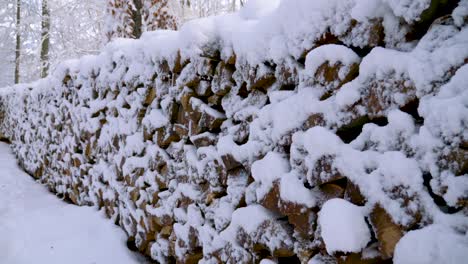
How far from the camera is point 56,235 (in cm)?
314

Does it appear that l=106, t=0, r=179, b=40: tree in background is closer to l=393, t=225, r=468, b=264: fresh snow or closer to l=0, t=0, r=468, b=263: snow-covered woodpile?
l=0, t=0, r=468, b=263: snow-covered woodpile

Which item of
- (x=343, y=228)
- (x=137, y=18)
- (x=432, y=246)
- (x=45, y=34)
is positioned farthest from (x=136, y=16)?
(x=45, y=34)

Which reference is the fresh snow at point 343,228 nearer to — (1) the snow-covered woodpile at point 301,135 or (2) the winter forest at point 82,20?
(1) the snow-covered woodpile at point 301,135

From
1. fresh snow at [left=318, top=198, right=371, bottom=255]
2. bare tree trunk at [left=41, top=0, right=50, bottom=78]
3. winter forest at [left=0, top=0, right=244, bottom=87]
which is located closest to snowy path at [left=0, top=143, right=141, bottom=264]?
fresh snow at [left=318, top=198, right=371, bottom=255]

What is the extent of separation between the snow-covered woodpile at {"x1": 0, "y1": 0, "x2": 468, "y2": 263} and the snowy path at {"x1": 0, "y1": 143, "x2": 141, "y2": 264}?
0.22 meters

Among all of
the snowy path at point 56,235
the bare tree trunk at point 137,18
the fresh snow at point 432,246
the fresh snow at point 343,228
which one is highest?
the bare tree trunk at point 137,18

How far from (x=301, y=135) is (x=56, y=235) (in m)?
2.69

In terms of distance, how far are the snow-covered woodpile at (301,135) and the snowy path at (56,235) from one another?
218mm

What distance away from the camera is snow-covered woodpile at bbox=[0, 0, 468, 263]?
1.00 metres

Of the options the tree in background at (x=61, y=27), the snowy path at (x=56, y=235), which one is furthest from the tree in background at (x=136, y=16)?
the tree in background at (x=61, y=27)

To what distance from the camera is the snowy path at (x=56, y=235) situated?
2.76m

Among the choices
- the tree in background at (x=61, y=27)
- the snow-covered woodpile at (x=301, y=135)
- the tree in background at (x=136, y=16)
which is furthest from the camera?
the tree in background at (x=61, y=27)

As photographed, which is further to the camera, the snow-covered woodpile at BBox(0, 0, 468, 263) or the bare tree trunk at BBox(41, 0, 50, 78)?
the bare tree trunk at BBox(41, 0, 50, 78)

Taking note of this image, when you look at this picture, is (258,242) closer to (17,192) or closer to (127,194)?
(127,194)
